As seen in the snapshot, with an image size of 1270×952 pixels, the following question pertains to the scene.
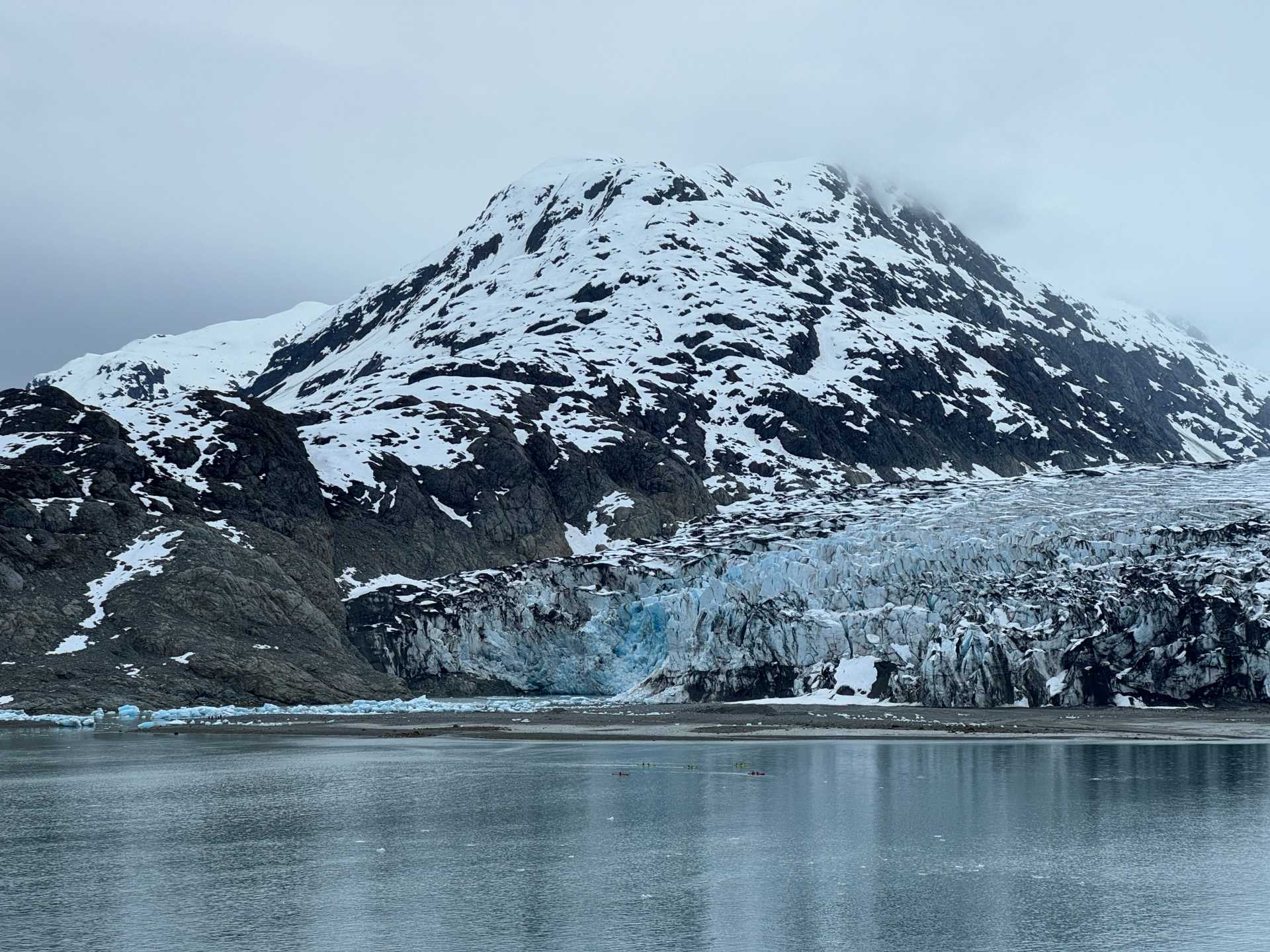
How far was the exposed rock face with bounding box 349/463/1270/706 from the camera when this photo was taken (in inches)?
3492

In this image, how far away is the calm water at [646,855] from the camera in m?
26.9

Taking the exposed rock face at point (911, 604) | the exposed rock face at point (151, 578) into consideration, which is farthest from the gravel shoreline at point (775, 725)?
the exposed rock face at point (151, 578)

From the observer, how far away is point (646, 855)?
3588 cm

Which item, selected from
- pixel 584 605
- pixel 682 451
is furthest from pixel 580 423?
pixel 584 605

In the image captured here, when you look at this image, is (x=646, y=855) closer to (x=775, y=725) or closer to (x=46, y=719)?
(x=775, y=725)

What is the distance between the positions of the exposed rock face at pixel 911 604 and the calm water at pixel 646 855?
90.8ft

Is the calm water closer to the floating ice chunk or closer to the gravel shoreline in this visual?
the gravel shoreline

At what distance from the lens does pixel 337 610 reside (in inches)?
4840

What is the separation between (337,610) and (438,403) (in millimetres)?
58512

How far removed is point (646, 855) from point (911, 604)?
226ft

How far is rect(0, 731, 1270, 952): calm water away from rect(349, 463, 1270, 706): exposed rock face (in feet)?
90.8

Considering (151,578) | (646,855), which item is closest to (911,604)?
(151,578)

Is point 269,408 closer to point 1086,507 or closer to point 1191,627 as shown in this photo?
point 1086,507

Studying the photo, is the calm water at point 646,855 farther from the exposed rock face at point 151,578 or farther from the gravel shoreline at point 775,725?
the exposed rock face at point 151,578
